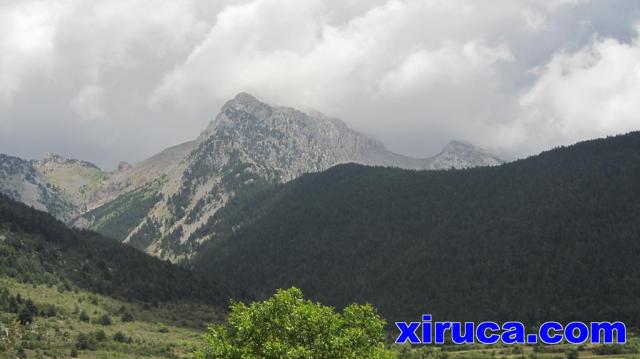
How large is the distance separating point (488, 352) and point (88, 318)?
12199 cm

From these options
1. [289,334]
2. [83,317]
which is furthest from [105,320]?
[289,334]

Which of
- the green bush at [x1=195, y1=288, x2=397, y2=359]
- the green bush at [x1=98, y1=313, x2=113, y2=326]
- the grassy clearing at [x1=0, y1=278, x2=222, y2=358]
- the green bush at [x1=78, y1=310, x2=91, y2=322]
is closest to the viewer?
the green bush at [x1=195, y1=288, x2=397, y2=359]

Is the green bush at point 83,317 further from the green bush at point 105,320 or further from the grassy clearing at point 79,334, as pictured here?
the green bush at point 105,320

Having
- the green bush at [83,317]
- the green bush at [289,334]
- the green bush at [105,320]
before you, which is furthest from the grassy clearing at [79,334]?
the green bush at [289,334]

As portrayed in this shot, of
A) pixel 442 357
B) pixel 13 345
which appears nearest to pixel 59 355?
pixel 13 345

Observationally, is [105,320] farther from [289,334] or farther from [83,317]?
[289,334]

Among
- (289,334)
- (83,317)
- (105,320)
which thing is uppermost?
(289,334)

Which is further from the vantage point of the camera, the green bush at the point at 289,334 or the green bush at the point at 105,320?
the green bush at the point at 105,320

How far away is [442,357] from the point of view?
561 ft

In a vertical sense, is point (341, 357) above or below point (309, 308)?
below

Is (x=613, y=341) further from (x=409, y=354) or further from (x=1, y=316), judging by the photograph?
(x=1, y=316)

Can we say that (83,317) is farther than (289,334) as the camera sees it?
Yes

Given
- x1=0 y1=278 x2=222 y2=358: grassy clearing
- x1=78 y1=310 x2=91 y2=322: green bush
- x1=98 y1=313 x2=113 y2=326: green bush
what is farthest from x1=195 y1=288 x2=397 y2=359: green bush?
x1=98 y1=313 x2=113 y2=326: green bush

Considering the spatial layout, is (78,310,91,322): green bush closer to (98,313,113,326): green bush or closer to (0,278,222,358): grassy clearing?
(0,278,222,358): grassy clearing
